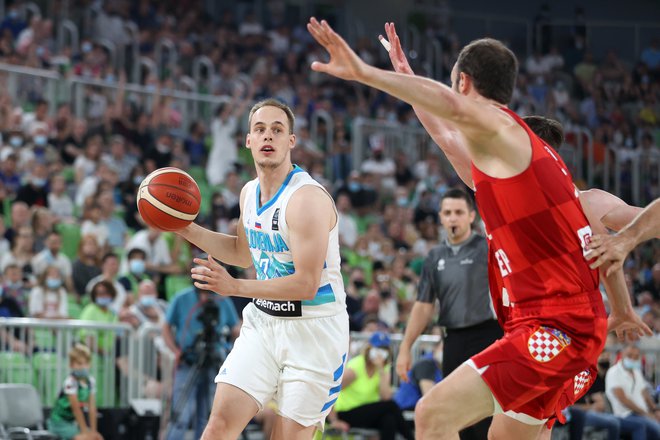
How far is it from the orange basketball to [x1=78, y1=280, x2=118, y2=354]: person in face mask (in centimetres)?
563

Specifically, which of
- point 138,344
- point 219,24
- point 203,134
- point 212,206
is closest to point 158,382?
point 138,344

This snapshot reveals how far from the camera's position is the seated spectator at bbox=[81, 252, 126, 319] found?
1302 centimetres

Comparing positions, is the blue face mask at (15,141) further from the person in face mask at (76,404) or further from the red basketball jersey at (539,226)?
the red basketball jersey at (539,226)

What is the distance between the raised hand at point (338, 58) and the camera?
15.9ft

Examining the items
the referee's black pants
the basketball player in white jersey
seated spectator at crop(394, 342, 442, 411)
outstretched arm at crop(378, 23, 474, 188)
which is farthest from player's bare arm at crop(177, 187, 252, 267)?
seated spectator at crop(394, 342, 442, 411)

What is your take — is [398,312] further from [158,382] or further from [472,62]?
[472,62]

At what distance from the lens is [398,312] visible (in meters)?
16.1

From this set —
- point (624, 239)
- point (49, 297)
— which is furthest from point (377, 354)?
point (624, 239)

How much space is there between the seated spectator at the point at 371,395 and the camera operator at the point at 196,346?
5.64ft

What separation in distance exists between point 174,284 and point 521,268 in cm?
972

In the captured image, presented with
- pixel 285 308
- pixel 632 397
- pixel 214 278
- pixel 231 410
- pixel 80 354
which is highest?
pixel 214 278

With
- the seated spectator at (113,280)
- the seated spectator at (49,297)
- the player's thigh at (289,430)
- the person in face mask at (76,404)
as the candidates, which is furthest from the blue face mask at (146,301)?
the player's thigh at (289,430)

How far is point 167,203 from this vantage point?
6.82m

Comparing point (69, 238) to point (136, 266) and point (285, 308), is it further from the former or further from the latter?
point (285, 308)
